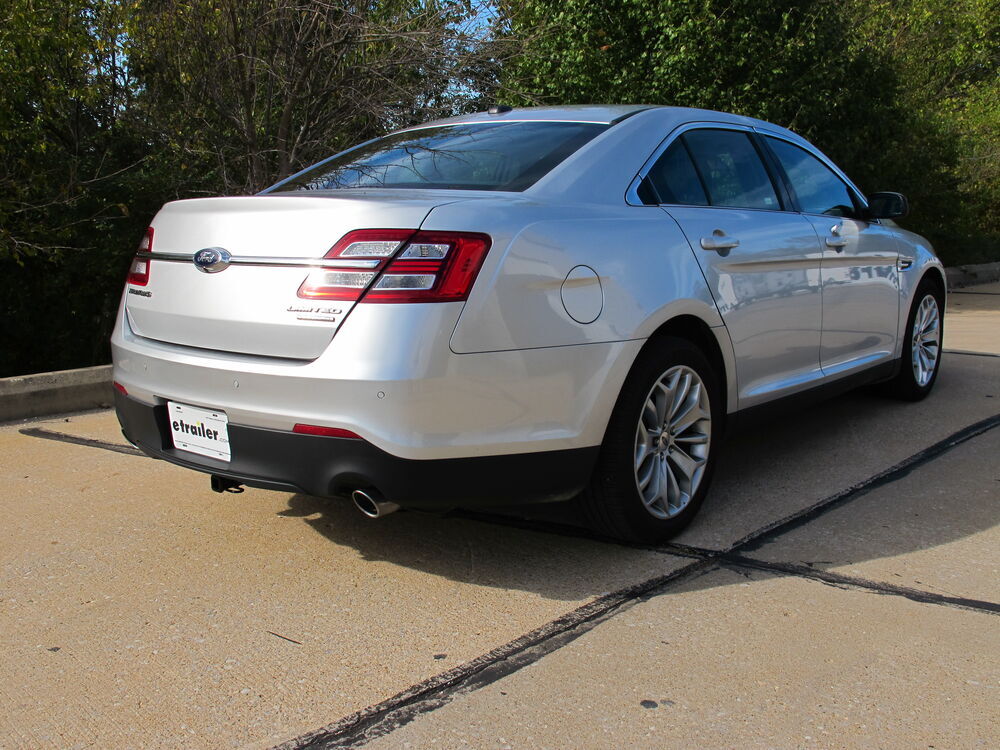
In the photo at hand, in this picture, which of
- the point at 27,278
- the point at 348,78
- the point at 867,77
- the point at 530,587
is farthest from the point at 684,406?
the point at 867,77

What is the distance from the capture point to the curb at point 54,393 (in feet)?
19.6

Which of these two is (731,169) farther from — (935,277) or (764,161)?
(935,277)

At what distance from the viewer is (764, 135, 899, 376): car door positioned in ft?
15.4

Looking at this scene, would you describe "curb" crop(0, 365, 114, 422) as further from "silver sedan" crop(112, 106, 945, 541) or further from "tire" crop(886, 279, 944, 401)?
"tire" crop(886, 279, 944, 401)

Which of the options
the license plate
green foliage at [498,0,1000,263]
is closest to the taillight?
the license plate

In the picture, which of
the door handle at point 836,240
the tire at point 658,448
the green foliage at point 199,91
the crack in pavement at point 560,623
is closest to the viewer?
the crack in pavement at point 560,623

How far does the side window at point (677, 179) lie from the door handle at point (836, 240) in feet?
3.17

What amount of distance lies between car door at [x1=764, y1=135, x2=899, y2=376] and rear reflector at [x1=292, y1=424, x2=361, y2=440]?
2.56 meters

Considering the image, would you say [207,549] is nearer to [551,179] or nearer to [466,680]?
[466,680]

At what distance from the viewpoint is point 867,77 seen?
13.0 m

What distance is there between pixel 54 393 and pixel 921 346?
5273mm

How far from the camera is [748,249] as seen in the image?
4012 millimetres

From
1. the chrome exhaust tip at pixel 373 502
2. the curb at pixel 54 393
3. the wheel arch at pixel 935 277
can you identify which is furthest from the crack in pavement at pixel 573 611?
the curb at pixel 54 393

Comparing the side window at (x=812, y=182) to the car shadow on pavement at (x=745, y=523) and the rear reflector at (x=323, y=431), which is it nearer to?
the car shadow on pavement at (x=745, y=523)
